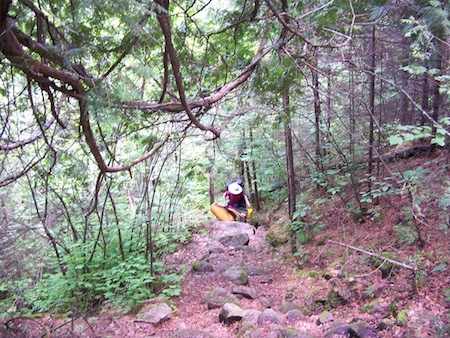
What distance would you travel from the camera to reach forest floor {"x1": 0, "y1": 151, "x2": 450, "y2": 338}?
10.8 ft

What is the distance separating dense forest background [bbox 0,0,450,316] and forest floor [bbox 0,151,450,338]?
0.90ft

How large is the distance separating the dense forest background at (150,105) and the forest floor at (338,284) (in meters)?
0.28

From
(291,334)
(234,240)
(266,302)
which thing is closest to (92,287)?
(266,302)

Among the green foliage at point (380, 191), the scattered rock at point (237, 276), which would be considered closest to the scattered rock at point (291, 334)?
the scattered rock at point (237, 276)

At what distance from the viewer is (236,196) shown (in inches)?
411

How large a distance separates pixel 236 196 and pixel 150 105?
7.92 m

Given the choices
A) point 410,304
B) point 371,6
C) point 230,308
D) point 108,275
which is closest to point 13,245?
point 108,275

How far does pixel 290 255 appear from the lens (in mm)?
6789

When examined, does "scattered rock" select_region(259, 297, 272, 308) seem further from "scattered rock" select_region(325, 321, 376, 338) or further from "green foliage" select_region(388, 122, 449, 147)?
"green foliage" select_region(388, 122, 449, 147)

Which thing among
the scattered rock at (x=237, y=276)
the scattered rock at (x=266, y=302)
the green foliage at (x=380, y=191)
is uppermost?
the green foliage at (x=380, y=191)

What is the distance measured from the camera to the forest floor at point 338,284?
10.8 ft

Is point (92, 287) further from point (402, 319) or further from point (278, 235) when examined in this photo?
point (278, 235)

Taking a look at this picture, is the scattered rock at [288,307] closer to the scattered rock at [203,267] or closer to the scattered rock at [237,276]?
the scattered rock at [237,276]

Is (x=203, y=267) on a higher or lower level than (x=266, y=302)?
higher
